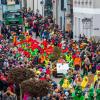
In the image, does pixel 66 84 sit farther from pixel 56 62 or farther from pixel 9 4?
pixel 9 4

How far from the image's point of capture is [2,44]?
42594 mm

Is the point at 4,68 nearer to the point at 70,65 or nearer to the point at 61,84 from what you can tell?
the point at 61,84

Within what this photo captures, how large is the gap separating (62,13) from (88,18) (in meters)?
11.9

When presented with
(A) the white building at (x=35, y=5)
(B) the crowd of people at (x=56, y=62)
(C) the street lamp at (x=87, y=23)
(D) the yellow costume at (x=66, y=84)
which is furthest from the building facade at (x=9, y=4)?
(D) the yellow costume at (x=66, y=84)

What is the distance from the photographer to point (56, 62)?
116ft

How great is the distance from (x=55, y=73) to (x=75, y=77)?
4915 mm

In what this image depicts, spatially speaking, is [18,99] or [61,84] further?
[61,84]

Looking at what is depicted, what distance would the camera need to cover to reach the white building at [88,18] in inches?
1912

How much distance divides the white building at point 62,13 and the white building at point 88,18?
461 centimetres

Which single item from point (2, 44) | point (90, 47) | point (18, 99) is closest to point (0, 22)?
point (2, 44)

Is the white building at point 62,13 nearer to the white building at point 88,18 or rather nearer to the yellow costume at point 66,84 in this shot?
the white building at point 88,18

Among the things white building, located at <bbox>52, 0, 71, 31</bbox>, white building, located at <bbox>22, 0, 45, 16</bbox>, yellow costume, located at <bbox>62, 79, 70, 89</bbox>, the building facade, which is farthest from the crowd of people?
white building, located at <bbox>22, 0, 45, 16</bbox>

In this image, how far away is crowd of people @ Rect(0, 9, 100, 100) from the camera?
996 inches

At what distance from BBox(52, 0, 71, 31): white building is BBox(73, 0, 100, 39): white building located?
4.61 meters
